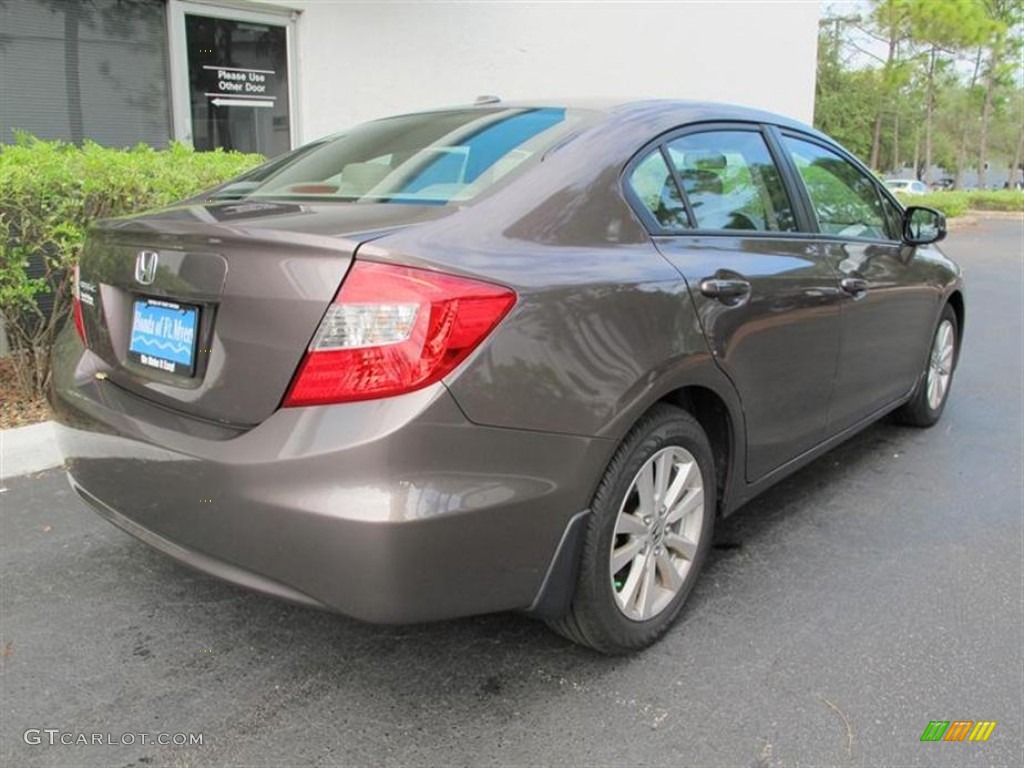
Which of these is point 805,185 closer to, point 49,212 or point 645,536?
point 645,536

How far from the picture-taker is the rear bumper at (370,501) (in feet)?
6.45

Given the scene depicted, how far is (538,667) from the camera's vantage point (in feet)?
8.62

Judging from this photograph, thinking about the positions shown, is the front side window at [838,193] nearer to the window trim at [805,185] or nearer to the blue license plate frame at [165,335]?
the window trim at [805,185]

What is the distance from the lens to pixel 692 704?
2.46 metres

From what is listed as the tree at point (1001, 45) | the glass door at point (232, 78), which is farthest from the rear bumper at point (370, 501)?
the tree at point (1001, 45)

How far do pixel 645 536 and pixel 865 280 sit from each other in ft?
5.88

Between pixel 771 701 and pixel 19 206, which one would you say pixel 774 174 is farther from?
pixel 19 206

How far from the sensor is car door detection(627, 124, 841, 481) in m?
2.75

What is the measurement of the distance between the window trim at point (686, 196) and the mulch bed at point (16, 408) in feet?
11.0

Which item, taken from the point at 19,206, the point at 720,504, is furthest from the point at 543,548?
the point at 19,206

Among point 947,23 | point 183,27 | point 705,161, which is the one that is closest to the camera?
point 705,161

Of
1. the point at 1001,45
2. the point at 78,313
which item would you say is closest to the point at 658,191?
the point at 78,313

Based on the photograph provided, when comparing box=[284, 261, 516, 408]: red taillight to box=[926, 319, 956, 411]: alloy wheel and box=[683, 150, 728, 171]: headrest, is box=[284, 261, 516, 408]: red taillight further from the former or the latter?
box=[926, 319, 956, 411]: alloy wheel

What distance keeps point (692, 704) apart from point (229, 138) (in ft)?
22.9
